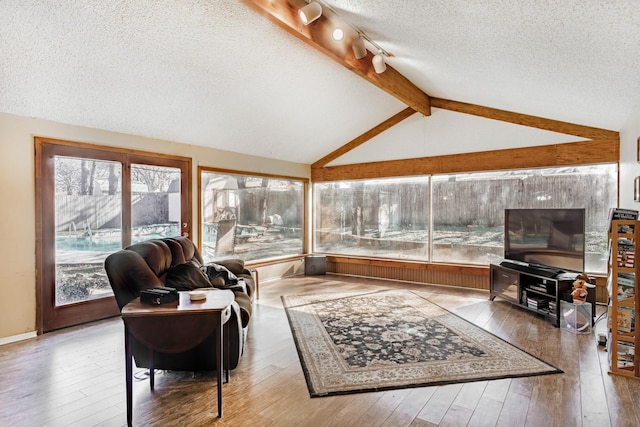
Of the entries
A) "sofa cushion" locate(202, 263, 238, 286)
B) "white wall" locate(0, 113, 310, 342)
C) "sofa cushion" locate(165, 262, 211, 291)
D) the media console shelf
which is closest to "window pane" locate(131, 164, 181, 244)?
"white wall" locate(0, 113, 310, 342)

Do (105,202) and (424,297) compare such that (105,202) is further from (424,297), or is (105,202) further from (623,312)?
(623,312)

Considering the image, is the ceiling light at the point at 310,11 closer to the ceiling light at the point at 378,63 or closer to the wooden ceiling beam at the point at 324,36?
the wooden ceiling beam at the point at 324,36

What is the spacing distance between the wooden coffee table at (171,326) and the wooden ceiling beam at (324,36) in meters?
2.35

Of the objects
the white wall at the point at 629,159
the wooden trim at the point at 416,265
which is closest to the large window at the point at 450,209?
the wooden trim at the point at 416,265

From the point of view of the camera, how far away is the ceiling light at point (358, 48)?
3550 mm

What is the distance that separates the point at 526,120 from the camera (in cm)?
496

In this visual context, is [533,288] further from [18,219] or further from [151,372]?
[18,219]

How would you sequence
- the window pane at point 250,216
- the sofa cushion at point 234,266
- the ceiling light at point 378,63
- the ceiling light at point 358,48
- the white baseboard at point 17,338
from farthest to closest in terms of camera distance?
the window pane at point 250,216 → the sofa cushion at point 234,266 → the ceiling light at point 378,63 → the ceiling light at point 358,48 → the white baseboard at point 17,338

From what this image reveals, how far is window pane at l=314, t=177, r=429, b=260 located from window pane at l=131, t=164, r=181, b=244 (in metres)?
3.14

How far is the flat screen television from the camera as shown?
13.2 feet

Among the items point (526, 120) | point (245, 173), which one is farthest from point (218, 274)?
point (526, 120)

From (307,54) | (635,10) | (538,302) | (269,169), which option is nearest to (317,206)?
(269,169)

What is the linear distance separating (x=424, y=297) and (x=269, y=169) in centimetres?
350

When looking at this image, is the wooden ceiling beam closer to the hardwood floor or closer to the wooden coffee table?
the wooden coffee table
